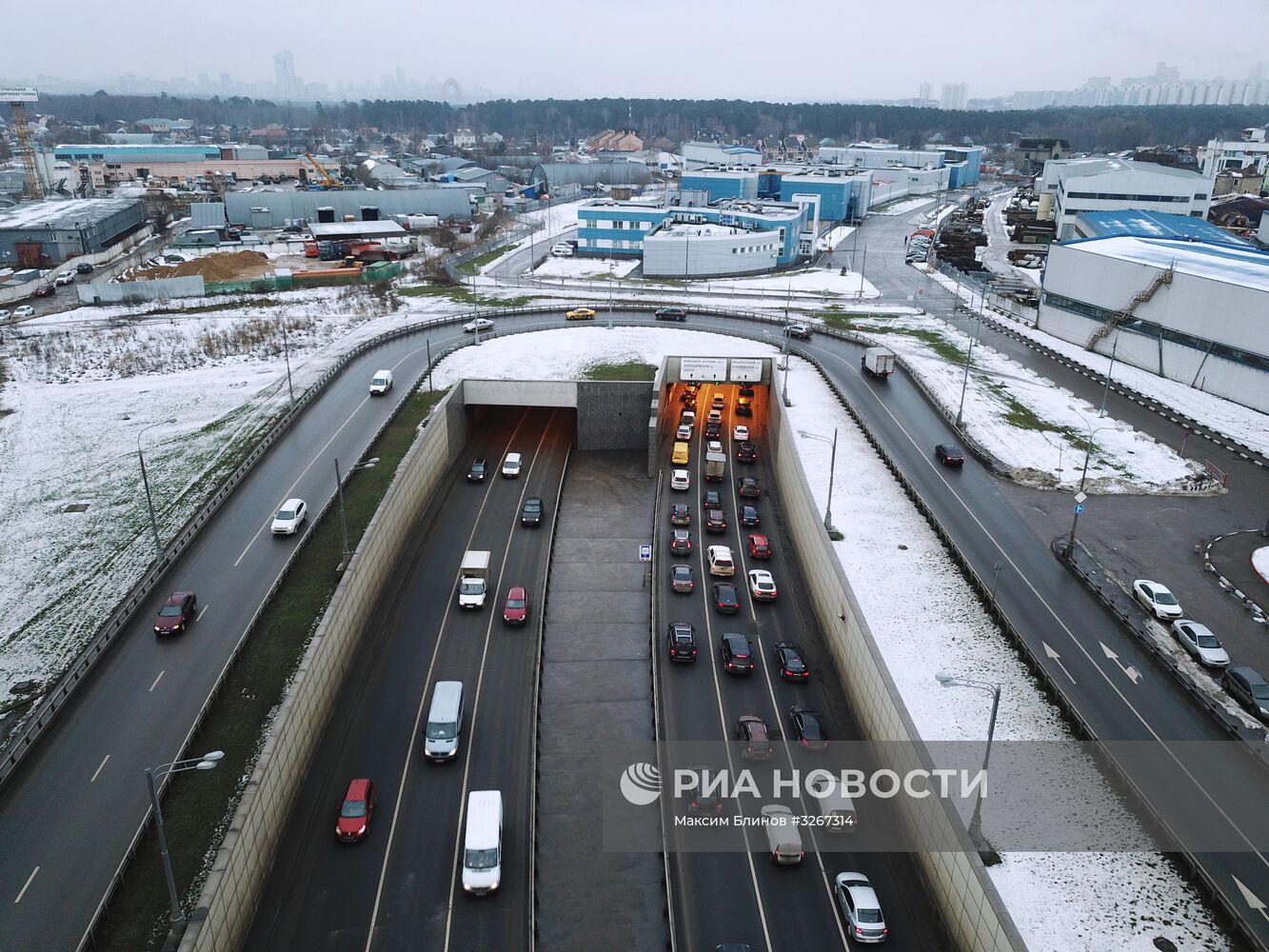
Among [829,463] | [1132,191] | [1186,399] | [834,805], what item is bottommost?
[834,805]

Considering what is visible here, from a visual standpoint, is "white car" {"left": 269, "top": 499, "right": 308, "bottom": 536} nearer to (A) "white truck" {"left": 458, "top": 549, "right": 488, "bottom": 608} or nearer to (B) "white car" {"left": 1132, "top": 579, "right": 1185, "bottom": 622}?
(A) "white truck" {"left": 458, "top": 549, "right": 488, "bottom": 608}

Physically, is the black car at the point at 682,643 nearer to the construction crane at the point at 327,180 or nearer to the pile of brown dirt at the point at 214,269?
the pile of brown dirt at the point at 214,269

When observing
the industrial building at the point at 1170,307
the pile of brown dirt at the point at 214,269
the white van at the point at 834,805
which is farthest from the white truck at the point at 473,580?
the pile of brown dirt at the point at 214,269

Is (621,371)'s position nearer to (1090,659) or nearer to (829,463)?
(829,463)

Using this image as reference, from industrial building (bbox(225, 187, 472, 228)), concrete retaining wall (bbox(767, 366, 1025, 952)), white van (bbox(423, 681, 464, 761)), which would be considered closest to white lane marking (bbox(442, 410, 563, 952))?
white van (bbox(423, 681, 464, 761))

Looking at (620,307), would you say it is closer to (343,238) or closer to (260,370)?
(260,370)

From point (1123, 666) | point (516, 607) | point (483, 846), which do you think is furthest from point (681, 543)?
point (483, 846)
